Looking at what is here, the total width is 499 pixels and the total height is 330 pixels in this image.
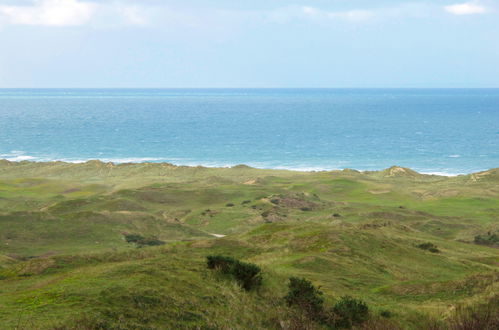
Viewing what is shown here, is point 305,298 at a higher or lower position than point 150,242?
higher

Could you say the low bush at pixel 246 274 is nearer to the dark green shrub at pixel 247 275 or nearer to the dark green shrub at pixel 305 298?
the dark green shrub at pixel 247 275

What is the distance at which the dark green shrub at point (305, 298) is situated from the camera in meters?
17.8

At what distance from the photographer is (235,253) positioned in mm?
29594

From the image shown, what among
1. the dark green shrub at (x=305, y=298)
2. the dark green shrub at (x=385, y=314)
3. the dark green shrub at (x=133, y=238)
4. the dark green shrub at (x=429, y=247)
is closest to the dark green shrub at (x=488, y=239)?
the dark green shrub at (x=429, y=247)

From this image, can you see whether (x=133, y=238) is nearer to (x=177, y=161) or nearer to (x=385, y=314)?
(x=385, y=314)

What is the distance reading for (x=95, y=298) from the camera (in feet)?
52.7

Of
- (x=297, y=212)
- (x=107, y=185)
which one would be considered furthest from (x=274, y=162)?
(x=297, y=212)

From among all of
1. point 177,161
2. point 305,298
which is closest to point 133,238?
point 305,298

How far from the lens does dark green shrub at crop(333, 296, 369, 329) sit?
685 inches

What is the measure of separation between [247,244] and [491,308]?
609 inches

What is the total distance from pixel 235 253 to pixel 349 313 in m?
12.6

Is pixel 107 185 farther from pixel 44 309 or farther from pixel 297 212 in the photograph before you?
pixel 44 309

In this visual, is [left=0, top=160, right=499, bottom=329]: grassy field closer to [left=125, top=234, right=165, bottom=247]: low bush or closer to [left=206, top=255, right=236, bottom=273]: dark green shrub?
[left=206, top=255, right=236, bottom=273]: dark green shrub

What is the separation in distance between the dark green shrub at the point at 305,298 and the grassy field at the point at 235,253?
1.48ft
